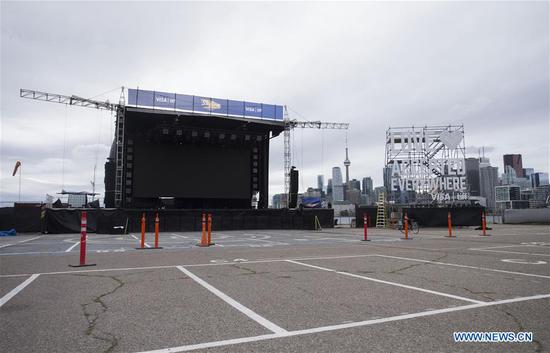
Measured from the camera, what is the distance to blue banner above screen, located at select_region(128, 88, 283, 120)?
34.7 metres

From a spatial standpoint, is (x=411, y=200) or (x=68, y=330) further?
(x=411, y=200)

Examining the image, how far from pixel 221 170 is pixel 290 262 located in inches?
1144

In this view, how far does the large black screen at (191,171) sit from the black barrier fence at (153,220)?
23.5 feet

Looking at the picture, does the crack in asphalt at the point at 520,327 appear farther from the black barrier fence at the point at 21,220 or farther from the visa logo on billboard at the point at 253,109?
the visa logo on billboard at the point at 253,109

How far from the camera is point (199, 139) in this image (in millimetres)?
37031

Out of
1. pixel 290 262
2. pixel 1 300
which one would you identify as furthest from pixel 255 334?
pixel 290 262

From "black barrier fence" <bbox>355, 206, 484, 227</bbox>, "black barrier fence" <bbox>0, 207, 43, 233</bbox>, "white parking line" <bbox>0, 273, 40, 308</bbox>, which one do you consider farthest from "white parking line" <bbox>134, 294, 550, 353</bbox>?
"black barrier fence" <bbox>0, 207, 43, 233</bbox>

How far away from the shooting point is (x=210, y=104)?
1479 inches

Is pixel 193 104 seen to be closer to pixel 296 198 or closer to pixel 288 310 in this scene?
pixel 296 198

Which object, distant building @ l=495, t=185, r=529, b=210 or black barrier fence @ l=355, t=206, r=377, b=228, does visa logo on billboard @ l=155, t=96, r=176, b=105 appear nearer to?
black barrier fence @ l=355, t=206, r=377, b=228

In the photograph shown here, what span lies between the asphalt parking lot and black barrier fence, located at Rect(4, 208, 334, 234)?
49.5 ft

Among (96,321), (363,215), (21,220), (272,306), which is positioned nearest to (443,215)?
(363,215)

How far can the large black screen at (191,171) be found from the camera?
34438mm

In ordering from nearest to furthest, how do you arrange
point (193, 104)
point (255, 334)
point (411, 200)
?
point (255, 334)
point (411, 200)
point (193, 104)
